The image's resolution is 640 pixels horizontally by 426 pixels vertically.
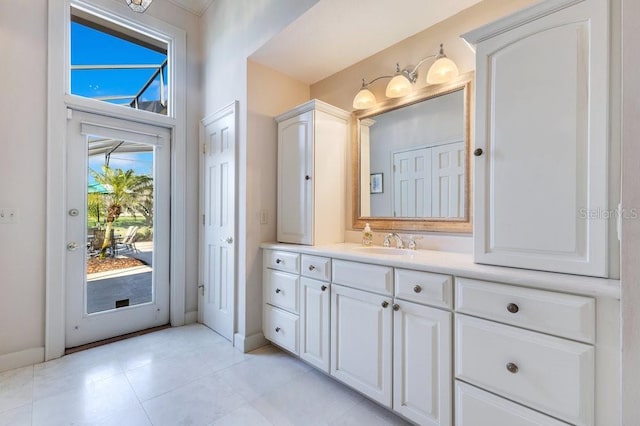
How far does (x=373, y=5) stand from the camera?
1816 mm

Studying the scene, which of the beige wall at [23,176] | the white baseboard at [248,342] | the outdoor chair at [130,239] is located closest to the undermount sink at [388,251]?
the white baseboard at [248,342]

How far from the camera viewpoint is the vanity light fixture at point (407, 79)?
1.86 m

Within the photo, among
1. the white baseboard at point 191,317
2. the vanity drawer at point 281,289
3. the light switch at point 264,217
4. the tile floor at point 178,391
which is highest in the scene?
the light switch at point 264,217

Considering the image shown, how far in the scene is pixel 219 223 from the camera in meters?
2.78

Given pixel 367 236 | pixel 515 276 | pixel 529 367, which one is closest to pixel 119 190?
pixel 367 236

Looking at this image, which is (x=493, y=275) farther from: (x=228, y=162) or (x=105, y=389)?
(x=105, y=389)

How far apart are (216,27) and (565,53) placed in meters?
2.97

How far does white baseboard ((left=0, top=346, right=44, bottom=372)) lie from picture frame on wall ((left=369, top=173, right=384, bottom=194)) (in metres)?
2.96

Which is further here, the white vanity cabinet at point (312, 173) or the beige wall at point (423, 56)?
the white vanity cabinet at point (312, 173)

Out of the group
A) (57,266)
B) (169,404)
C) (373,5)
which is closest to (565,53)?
(373,5)

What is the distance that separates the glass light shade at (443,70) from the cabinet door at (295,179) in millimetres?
938

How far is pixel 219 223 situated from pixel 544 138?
2.55m

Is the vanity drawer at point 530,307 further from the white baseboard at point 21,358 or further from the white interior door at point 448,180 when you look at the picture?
the white baseboard at point 21,358

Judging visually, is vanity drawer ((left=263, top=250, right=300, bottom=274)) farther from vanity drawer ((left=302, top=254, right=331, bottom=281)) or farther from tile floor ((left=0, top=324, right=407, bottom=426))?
tile floor ((left=0, top=324, right=407, bottom=426))
